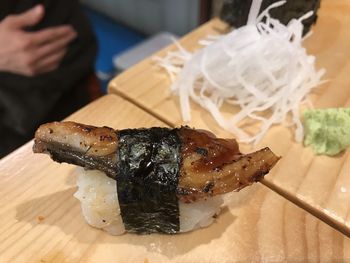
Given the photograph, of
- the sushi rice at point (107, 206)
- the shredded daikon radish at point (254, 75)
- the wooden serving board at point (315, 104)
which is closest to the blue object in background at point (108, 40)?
the wooden serving board at point (315, 104)

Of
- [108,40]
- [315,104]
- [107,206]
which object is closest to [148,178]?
[107,206]

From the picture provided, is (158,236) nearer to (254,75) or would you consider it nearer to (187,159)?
(187,159)

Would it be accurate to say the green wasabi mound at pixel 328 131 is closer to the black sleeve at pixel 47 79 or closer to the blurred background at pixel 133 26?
the black sleeve at pixel 47 79

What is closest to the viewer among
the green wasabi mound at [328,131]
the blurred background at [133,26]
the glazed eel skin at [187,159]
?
the glazed eel skin at [187,159]

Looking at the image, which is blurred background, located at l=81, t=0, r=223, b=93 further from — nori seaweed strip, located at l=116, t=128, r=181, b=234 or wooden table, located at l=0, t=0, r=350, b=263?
nori seaweed strip, located at l=116, t=128, r=181, b=234

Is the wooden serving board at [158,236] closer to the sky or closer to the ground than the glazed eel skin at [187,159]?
closer to the ground

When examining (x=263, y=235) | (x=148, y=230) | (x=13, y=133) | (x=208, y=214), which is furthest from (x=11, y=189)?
(x=13, y=133)
